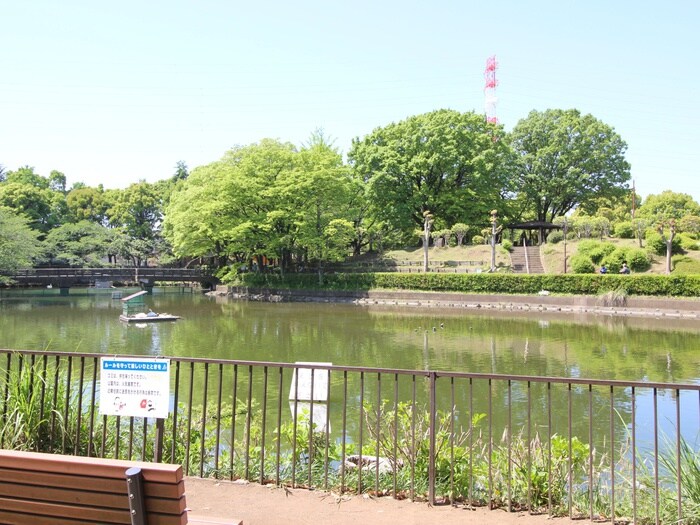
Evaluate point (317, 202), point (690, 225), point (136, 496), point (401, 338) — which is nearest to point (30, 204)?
point (317, 202)

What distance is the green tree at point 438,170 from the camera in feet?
152

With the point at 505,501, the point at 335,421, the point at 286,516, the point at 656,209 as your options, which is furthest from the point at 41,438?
the point at 656,209

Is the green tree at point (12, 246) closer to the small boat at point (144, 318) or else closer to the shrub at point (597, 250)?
the small boat at point (144, 318)

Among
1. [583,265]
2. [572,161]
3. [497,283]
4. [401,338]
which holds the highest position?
[572,161]

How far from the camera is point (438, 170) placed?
1875 inches

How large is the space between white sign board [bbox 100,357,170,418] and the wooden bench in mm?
1305

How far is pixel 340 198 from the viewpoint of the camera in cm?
4216

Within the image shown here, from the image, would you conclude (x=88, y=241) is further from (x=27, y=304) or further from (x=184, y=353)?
(x=184, y=353)

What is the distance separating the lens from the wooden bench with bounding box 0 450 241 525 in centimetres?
237

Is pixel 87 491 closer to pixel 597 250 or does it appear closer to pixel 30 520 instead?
pixel 30 520

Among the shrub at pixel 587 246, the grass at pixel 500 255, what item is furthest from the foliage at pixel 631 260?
the shrub at pixel 587 246

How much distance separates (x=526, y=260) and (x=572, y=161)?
47.9ft

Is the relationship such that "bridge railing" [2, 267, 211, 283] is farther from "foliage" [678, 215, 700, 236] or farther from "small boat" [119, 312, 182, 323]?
"foliage" [678, 215, 700, 236]

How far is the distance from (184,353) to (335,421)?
846 centimetres
